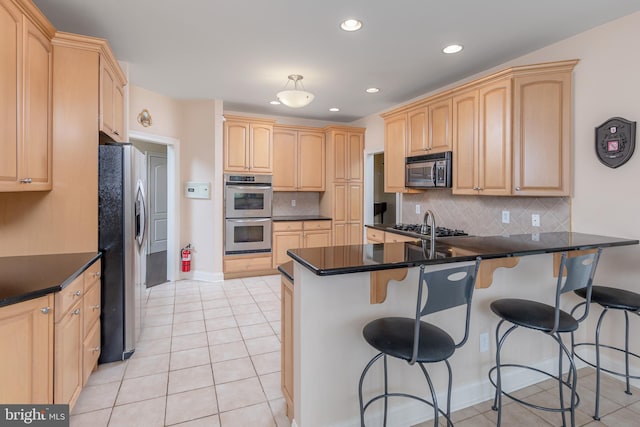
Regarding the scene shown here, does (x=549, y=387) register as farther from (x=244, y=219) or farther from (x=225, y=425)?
(x=244, y=219)

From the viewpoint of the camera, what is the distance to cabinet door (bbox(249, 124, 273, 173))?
16.7 feet

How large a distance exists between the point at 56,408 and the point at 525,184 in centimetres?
354

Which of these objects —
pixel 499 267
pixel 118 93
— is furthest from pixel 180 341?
pixel 499 267

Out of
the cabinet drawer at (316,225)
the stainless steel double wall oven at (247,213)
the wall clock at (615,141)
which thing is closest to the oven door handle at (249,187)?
the stainless steel double wall oven at (247,213)

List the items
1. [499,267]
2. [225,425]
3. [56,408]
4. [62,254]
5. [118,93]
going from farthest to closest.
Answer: [118,93] → [62,254] → [499,267] → [225,425] → [56,408]

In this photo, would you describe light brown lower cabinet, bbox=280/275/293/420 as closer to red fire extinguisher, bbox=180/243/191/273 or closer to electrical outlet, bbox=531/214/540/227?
electrical outlet, bbox=531/214/540/227

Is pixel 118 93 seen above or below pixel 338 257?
above

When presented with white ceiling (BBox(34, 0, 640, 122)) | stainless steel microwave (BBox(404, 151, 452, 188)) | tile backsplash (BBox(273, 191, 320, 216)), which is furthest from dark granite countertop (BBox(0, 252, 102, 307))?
tile backsplash (BBox(273, 191, 320, 216))

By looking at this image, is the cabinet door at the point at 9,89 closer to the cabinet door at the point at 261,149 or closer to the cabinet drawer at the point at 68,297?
the cabinet drawer at the point at 68,297

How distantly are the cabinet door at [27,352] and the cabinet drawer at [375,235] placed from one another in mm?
3360

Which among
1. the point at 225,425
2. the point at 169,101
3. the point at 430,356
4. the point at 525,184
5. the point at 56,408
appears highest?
the point at 169,101

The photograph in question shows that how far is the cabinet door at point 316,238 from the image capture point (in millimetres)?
5434

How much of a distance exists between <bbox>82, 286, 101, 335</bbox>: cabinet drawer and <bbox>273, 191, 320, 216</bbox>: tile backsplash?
11.6 feet

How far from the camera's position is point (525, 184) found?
283 centimetres
